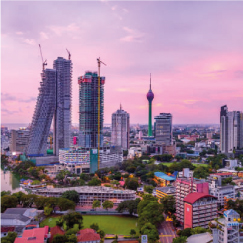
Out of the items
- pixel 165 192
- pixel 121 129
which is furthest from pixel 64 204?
pixel 121 129

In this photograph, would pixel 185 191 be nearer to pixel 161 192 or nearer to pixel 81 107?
pixel 161 192

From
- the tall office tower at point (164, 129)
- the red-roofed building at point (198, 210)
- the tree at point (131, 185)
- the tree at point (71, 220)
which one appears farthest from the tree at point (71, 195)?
the tall office tower at point (164, 129)

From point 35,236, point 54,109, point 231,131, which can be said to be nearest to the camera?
point 35,236

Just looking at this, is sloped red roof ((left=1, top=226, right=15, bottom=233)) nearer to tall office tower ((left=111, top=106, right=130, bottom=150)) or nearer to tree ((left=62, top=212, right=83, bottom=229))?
tree ((left=62, top=212, right=83, bottom=229))

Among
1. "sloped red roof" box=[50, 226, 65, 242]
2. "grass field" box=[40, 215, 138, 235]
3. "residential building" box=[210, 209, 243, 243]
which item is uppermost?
"residential building" box=[210, 209, 243, 243]

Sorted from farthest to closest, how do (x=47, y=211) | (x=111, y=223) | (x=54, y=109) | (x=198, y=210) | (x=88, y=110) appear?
(x=54, y=109)
(x=88, y=110)
(x=47, y=211)
(x=111, y=223)
(x=198, y=210)

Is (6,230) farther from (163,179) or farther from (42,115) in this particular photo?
(42,115)

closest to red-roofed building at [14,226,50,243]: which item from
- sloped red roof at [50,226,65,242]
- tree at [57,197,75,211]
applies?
sloped red roof at [50,226,65,242]
